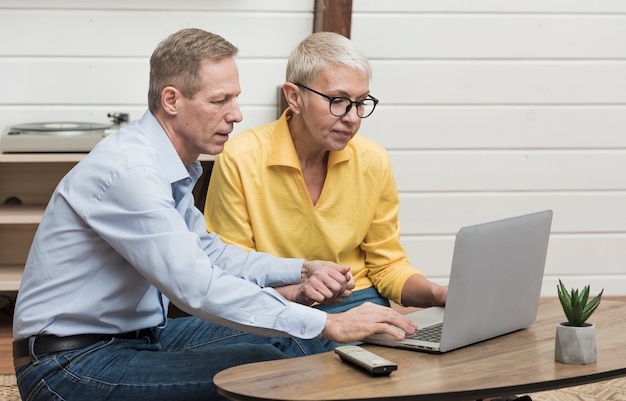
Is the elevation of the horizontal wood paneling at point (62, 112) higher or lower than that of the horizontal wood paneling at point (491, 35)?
lower

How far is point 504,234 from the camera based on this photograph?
1840mm

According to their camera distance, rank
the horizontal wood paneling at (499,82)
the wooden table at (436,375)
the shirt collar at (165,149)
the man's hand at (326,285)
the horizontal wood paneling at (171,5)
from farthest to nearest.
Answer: the horizontal wood paneling at (499,82) < the horizontal wood paneling at (171,5) < the man's hand at (326,285) < the shirt collar at (165,149) < the wooden table at (436,375)

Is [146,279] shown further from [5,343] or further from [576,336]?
[5,343]

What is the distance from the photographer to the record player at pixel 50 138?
3557mm

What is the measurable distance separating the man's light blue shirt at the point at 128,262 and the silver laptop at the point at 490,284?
24 centimetres

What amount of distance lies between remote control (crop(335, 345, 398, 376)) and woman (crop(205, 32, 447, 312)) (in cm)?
75

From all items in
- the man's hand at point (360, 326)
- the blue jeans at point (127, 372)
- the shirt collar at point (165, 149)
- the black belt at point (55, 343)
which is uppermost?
the shirt collar at point (165, 149)

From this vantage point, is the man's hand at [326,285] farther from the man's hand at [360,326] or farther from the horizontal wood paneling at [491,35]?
the horizontal wood paneling at [491,35]

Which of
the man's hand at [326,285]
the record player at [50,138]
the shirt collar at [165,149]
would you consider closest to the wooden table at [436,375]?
the man's hand at [326,285]

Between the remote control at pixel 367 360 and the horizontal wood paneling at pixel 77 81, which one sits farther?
the horizontal wood paneling at pixel 77 81

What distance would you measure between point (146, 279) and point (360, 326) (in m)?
0.46

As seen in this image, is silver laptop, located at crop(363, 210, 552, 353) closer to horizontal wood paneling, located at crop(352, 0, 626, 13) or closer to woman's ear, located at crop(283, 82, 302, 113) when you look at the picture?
woman's ear, located at crop(283, 82, 302, 113)

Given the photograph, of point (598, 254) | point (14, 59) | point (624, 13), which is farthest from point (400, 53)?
point (14, 59)

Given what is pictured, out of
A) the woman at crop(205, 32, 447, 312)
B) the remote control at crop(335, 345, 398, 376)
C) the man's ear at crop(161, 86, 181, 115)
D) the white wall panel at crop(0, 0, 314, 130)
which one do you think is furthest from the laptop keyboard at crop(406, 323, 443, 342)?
the white wall panel at crop(0, 0, 314, 130)
